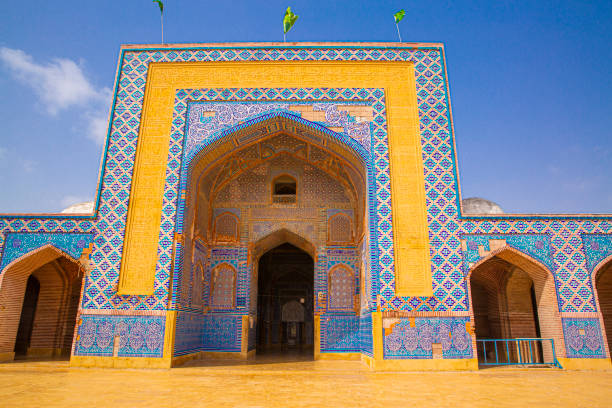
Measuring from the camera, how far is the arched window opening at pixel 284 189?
10.1 metres

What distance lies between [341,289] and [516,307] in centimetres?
388

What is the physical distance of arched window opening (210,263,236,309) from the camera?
950 centimetres

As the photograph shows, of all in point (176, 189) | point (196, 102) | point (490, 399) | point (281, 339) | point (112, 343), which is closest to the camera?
point (490, 399)

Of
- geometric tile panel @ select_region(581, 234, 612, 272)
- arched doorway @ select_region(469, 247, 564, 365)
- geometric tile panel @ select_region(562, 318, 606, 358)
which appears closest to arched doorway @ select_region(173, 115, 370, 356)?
arched doorway @ select_region(469, 247, 564, 365)

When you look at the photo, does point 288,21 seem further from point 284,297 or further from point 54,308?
point 284,297

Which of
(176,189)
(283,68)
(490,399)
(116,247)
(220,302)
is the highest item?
(283,68)

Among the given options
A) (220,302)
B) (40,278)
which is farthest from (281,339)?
(40,278)

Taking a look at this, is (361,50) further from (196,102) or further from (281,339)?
(281,339)

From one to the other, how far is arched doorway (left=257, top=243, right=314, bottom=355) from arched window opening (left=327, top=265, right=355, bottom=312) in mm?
4332

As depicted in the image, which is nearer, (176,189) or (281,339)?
(176,189)

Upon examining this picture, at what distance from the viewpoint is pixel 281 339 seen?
1580 centimetres

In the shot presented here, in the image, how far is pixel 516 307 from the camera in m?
9.42

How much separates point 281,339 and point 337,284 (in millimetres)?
7144

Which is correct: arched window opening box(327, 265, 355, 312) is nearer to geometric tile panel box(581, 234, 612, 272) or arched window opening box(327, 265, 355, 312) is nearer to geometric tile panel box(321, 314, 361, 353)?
geometric tile panel box(321, 314, 361, 353)
